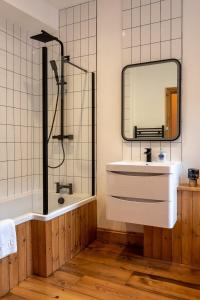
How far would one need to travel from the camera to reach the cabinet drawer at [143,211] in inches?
77.9

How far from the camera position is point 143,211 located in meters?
2.05

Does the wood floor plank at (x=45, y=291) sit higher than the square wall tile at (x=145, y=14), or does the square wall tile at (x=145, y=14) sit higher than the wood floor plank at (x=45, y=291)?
the square wall tile at (x=145, y=14)

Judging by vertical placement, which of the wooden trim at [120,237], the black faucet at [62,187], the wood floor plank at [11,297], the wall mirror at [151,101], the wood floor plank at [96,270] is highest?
the wall mirror at [151,101]

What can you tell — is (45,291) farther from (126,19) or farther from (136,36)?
(126,19)

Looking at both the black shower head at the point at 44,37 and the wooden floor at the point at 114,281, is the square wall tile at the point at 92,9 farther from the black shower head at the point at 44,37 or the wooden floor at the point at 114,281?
the wooden floor at the point at 114,281

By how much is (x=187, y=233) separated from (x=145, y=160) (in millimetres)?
→ 760

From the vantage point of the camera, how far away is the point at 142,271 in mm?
2066

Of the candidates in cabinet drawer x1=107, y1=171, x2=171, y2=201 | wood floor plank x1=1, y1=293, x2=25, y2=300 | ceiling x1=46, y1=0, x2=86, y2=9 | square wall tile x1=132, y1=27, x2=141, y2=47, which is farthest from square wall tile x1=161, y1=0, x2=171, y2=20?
wood floor plank x1=1, y1=293, x2=25, y2=300

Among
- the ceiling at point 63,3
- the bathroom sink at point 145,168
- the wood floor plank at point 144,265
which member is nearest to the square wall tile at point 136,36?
the ceiling at point 63,3

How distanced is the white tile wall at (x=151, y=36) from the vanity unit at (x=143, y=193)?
1.55 feet

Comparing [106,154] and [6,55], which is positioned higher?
[6,55]

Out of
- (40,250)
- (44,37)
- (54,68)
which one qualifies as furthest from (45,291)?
(44,37)

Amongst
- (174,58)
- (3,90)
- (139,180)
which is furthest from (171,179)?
(3,90)

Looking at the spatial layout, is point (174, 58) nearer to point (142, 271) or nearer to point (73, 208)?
point (73, 208)
